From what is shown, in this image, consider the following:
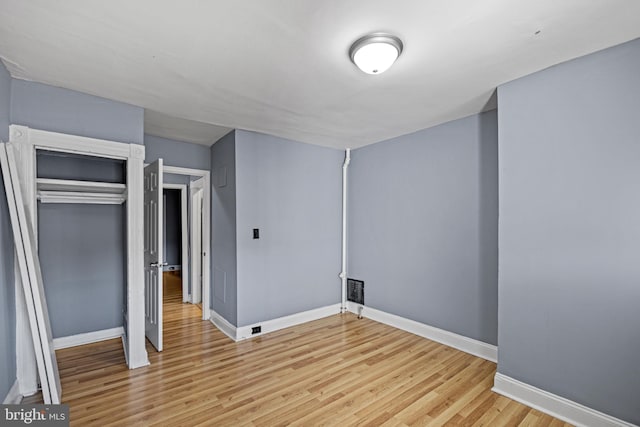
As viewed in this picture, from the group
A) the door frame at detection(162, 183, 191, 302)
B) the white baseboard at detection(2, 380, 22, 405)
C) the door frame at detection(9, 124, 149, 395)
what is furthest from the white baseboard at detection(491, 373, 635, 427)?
the door frame at detection(162, 183, 191, 302)

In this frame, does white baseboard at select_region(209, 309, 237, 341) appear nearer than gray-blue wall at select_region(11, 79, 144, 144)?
No

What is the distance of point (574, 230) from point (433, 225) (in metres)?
1.49

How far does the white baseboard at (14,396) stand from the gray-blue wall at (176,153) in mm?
2486

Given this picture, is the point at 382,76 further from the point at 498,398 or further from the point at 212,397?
the point at 212,397

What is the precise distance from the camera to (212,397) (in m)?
2.35

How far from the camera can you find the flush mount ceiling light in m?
1.77

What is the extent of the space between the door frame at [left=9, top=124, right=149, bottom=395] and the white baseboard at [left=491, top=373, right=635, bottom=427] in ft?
10.7

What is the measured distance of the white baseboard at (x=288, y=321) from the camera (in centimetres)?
351

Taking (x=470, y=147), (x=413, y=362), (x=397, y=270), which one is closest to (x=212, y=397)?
(x=413, y=362)

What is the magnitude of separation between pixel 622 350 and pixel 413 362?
1586 millimetres

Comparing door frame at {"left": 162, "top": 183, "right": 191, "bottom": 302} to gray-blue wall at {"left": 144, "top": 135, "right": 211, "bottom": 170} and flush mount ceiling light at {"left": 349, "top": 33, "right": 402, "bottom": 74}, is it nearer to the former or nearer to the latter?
gray-blue wall at {"left": 144, "top": 135, "right": 211, "bottom": 170}

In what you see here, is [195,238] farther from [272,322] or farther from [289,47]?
[289,47]

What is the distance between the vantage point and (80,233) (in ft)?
10.6

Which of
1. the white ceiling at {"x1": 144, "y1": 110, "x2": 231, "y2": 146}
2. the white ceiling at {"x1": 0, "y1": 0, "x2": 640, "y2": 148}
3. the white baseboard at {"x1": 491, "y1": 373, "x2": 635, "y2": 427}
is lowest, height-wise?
the white baseboard at {"x1": 491, "y1": 373, "x2": 635, "y2": 427}
